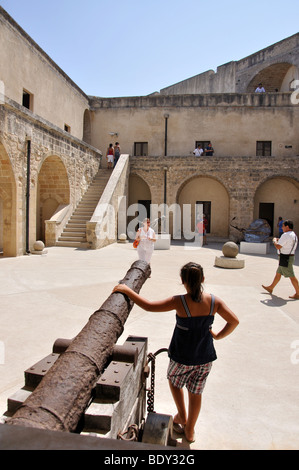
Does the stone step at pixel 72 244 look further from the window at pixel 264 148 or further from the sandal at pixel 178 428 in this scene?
the window at pixel 264 148

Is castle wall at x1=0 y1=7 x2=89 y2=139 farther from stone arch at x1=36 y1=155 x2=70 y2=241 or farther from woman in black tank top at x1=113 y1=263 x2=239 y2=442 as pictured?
woman in black tank top at x1=113 y1=263 x2=239 y2=442

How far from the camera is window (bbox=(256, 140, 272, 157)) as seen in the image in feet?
70.0

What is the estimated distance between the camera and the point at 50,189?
1494cm

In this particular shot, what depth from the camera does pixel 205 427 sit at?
264 cm

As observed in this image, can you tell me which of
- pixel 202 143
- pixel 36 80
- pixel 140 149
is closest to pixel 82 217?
pixel 36 80

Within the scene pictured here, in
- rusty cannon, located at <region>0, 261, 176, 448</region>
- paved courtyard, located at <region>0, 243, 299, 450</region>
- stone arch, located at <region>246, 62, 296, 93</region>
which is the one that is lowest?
paved courtyard, located at <region>0, 243, 299, 450</region>

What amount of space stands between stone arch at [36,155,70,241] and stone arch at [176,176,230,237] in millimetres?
7662

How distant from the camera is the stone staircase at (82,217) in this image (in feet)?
44.8

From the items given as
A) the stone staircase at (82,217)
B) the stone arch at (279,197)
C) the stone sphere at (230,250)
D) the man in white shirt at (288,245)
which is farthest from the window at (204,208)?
the man in white shirt at (288,245)

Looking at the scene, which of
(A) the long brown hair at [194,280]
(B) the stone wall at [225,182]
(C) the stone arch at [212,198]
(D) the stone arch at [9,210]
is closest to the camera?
(A) the long brown hair at [194,280]

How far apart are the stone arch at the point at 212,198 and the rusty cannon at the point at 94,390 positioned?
17.8 metres

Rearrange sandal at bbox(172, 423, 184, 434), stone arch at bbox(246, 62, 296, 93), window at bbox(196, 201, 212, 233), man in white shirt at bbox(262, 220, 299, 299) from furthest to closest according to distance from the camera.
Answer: stone arch at bbox(246, 62, 296, 93) < window at bbox(196, 201, 212, 233) < man in white shirt at bbox(262, 220, 299, 299) < sandal at bbox(172, 423, 184, 434)

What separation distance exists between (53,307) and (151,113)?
746 inches

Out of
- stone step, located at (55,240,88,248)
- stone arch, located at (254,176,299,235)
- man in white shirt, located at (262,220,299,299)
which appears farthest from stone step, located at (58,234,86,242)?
stone arch, located at (254,176,299,235)
